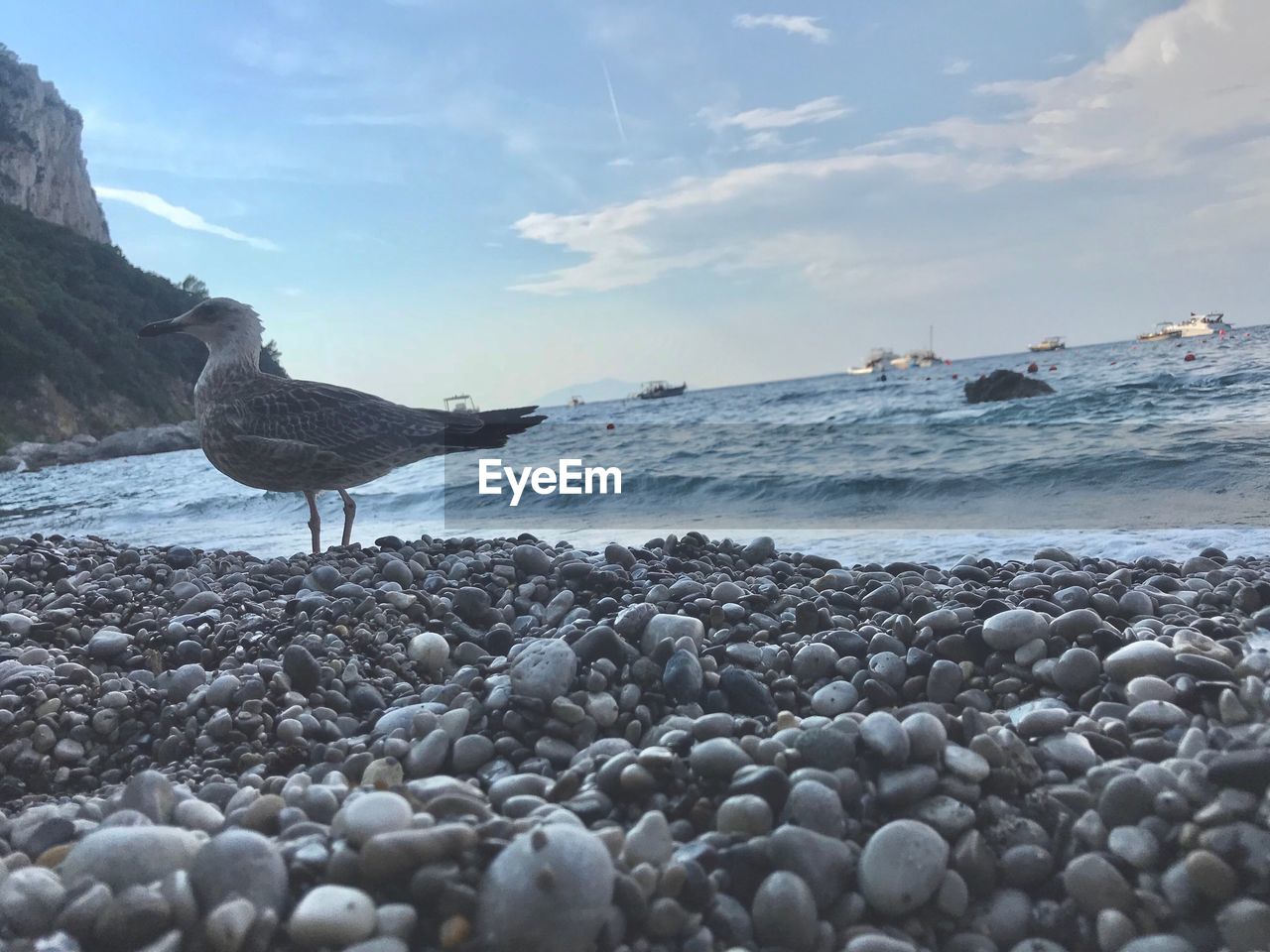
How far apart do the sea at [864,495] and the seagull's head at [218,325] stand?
216 centimetres

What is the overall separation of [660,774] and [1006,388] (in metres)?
22.4

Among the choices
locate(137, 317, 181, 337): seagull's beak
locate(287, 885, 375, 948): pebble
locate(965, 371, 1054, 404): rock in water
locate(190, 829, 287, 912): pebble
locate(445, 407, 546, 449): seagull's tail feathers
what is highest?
locate(965, 371, 1054, 404): rock in water

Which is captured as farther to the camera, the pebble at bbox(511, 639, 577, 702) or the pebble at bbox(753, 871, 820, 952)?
the pebble at bbox(511, 639, 577, 702)

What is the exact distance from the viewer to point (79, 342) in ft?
127

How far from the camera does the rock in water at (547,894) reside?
135cm

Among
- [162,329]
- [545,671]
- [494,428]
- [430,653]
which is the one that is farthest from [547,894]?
[162,329]

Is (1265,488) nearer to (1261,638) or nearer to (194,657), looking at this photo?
(1261,638)

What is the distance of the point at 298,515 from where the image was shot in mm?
10188

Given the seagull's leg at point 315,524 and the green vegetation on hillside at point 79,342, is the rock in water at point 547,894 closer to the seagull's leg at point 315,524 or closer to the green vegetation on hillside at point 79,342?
the seagull's leg at point 315,524

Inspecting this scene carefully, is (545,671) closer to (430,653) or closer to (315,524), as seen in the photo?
(430,653)

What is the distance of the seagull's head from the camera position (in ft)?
19.1

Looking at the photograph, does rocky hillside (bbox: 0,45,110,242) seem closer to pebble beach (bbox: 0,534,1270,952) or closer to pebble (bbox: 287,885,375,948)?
pebble beach (bbox: 0,534,1270,952)

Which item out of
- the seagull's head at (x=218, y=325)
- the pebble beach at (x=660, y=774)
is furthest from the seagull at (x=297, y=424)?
the pebble beach at (x=660, y=774)

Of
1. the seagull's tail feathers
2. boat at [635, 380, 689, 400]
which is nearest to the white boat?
boat at [635, 380, 689, 400]
